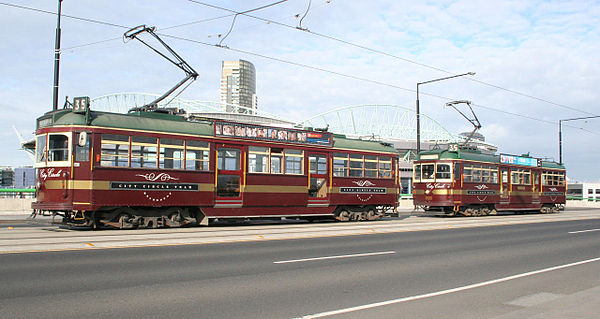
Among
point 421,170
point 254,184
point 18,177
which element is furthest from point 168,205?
point 18,177

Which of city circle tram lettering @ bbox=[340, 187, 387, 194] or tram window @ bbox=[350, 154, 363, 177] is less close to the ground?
tram window @ bbox=[350, 154, 363, 177]

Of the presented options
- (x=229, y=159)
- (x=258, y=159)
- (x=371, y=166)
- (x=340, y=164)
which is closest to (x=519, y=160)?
(x=371, y=166)

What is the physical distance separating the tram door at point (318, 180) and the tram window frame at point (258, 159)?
2.01 meters

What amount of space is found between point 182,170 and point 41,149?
13.5ft

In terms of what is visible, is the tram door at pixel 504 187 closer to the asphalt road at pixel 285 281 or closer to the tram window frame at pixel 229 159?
the asphalt road at pixel 285 281

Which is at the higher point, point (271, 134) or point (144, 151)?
point (271, 134)

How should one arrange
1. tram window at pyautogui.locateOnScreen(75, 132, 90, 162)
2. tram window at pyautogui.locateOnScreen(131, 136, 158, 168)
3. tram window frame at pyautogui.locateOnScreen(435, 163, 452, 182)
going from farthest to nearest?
tram window frame at pyautogui.locateOnScreen(435, 163, 452, 182), tram window at pyautogui.locateOnScreen(131, 136, 158, 168), tram window at pyautogui.locateOnScreen(75, 132, 90, 162)

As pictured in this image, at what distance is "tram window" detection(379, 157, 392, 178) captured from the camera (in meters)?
22.5

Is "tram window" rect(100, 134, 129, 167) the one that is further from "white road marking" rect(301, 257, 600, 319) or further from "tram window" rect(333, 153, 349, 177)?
"white road marking" rect(301, 257, 600, 319)

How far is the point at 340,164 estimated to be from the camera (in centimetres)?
2083

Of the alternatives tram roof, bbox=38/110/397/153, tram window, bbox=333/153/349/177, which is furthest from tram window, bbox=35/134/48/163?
tram window, bbox=333/153/349/177

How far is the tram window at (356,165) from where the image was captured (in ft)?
69.8

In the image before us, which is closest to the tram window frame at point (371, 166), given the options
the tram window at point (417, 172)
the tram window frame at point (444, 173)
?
the tram window frame at point (444, 173)

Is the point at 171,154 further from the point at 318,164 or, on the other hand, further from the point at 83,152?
the point at 318,164
